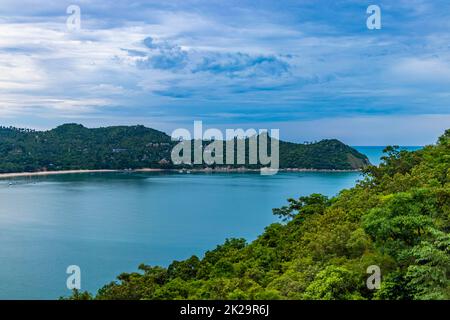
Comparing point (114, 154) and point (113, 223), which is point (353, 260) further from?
point (114, 154)

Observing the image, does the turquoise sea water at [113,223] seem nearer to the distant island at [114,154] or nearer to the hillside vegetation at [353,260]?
the hillside vegetation at [353,260]

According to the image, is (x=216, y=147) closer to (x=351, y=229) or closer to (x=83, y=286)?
(x=83, y=286)

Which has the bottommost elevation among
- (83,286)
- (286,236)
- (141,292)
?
(83,286)

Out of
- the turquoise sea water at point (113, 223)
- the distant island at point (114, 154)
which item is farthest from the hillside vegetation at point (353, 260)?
the distant island at point (114, 154)

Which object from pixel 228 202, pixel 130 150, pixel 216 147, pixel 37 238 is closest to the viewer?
pixel 37 238

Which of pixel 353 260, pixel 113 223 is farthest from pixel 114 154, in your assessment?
pixel 353 260

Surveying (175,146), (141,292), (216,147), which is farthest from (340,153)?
(141,292)
